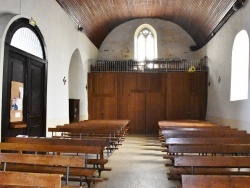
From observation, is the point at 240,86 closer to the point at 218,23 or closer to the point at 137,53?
the point at 218,23

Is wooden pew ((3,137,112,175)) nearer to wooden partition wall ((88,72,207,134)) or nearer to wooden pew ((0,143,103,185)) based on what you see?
wooden pew ((0,143,103,185))

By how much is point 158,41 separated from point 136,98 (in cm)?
368

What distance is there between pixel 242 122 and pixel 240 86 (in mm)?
1346

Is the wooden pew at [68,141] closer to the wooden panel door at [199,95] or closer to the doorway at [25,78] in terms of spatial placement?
the doorway at [25,78]

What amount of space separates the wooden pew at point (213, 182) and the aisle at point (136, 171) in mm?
2251

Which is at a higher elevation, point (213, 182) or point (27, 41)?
point (27, 41)

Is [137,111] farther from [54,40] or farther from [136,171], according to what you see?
[136,171]

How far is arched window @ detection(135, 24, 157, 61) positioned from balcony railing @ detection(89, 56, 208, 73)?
1168 mm

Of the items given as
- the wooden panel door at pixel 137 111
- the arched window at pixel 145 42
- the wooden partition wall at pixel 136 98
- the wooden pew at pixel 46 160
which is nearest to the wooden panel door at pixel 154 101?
the wooden partition wall at pixel 136 98

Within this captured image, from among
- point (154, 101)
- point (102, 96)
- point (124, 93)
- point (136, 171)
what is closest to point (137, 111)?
point (154, 101)

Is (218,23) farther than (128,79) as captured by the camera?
No

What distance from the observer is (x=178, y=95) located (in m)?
13.1

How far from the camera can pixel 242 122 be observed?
8.22 m

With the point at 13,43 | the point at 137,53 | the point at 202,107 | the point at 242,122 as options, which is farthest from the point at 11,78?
the point at 137,53
